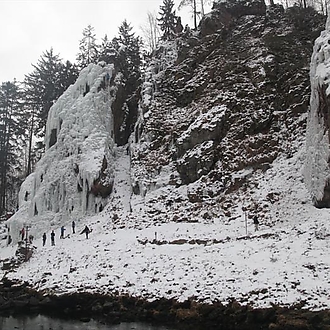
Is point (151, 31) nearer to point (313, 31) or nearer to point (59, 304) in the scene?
point (313, 31)

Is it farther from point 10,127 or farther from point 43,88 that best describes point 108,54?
point 10,127

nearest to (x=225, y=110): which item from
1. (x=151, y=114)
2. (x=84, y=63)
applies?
(x=151, y=114)

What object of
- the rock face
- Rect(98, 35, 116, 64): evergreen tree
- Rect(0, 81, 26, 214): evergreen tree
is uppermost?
Rect(98, 35, 116, 64): evergreen tree

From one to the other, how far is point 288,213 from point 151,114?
50.6 ft

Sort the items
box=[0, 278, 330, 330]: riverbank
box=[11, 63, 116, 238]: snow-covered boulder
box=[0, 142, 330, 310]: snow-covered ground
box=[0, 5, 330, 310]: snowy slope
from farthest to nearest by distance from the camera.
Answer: box=[11, 63, 116, 238]: snow-covered boulder < box=[0, 5, 330, 310]: snowy slope < box=[0, 142, 330, 310]: snow-covered ground < box=[0, 278, 330, 330]: riverbank

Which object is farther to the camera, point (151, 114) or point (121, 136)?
point (121, 136)

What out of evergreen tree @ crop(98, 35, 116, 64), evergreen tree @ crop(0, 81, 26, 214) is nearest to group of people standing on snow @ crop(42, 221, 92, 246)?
evergreen tree @ crop(0, 81, 26, 214)

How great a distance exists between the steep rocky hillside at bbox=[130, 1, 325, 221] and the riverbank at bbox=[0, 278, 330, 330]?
30.0 feet

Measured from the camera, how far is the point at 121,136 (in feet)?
122

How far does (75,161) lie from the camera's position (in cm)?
3284

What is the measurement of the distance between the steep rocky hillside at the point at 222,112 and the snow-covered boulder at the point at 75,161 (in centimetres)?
304

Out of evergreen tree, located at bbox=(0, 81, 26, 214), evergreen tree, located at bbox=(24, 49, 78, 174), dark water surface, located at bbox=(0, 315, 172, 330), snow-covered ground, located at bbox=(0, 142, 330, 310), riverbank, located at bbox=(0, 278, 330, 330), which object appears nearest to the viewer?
riverbank, located at bbox=(0, 278, 330, 330)

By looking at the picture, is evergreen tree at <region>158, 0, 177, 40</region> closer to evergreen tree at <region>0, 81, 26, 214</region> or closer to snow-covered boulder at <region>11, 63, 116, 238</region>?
snow-covered boulder at <region>11, 63, 116, 238</region>

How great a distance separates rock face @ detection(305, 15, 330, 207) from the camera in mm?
20094
